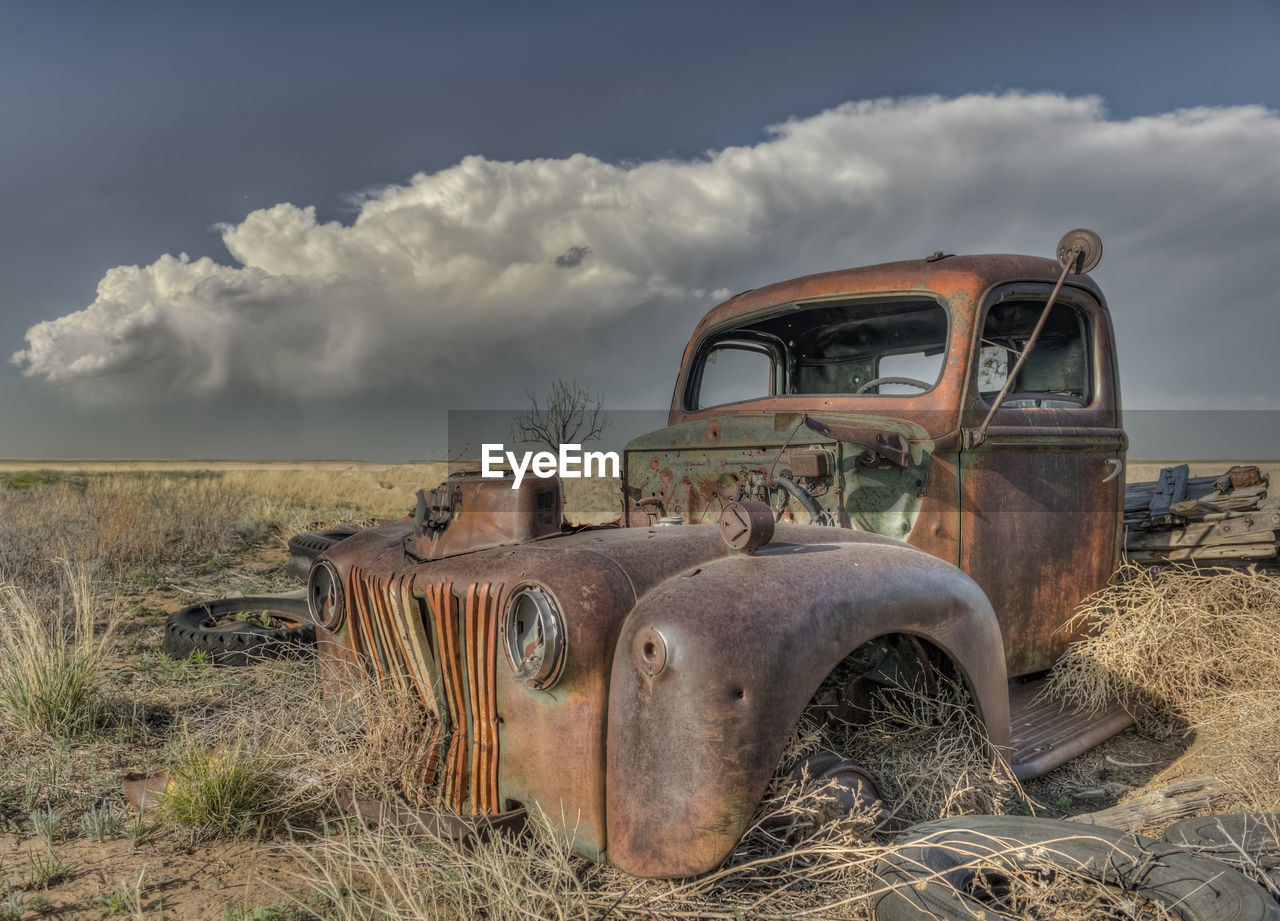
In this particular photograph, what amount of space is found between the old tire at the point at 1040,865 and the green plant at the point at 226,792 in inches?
74.9

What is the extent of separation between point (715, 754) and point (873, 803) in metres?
0.59

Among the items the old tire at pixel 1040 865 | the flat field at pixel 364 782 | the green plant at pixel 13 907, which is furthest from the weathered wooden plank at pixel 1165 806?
the green plant at pixel 13 907

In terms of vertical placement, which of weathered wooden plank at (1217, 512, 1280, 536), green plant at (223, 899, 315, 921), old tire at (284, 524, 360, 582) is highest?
weathered wooden plank at (1217, 512, 1280, 536)

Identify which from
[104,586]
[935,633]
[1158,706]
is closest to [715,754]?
[935,633]

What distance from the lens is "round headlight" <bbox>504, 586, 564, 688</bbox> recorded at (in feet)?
6.64

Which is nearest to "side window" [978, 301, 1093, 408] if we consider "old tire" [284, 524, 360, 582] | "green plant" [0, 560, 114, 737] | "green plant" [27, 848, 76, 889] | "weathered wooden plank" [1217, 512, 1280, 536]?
"weathered wooden plank" [1217, 512, 1280, 536]

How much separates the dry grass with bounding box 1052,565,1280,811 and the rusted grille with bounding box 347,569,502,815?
9.36ft

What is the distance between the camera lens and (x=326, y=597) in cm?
317

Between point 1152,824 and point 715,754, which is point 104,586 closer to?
point 715,754

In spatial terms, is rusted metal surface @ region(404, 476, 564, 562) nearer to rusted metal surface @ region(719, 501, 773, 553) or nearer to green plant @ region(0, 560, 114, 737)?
rusted metal surface @ region(719, 501, 773, 553)

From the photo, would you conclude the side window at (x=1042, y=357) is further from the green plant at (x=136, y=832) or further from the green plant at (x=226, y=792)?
the green plant at (x=136, y=832)

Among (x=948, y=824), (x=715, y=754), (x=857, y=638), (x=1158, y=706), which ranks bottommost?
(x=1158, y=706)

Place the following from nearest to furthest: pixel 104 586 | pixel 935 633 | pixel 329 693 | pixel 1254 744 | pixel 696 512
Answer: pixel 935 633
pixel 329 693
pixel 1254 744
pixel 696 512
pixel 104 586

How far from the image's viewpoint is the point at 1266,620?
4.08 metres
